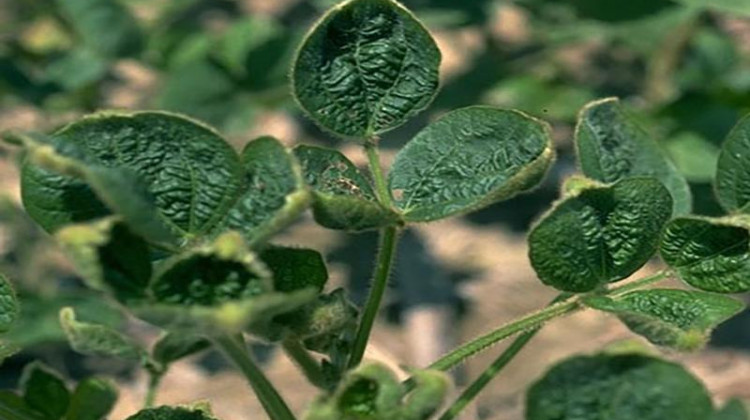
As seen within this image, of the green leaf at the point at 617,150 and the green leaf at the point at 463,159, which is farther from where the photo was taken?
the green leaf at the point at 617,150

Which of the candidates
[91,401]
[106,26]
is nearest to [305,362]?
[91,401]

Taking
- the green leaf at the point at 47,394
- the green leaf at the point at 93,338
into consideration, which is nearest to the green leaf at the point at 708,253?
the green leaf at the point at 93,338

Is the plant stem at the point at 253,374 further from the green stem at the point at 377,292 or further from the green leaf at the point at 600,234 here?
the green leaf at the point at 600,234

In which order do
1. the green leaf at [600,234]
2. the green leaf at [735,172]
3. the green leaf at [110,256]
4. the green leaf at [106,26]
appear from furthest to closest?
the green leaf at [106,26]
the green leaf at [735,172]
the green leaf at [600,234]
the green leaf at [110,256]

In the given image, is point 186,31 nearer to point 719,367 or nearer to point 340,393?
point 719,367

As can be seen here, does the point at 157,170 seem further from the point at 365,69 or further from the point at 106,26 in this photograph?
the point at 106,26

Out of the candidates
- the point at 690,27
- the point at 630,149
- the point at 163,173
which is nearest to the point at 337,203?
the point at 163,173
